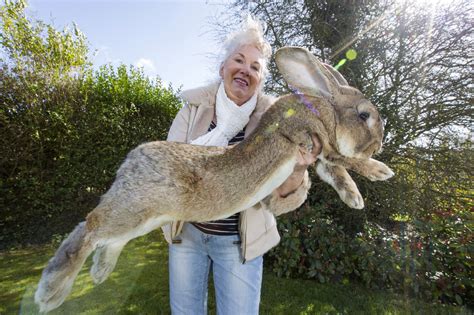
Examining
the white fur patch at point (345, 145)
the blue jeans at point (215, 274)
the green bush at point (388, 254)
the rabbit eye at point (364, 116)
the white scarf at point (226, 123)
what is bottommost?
the green bush at point (388, 254)

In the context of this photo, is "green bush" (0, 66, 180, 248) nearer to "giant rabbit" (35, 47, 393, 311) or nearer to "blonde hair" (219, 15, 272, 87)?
"blonde hair" (219, 15, 272, 87)

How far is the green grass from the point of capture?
3.92 meters

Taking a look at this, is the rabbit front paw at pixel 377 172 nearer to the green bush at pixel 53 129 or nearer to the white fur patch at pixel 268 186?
the white fur patch at pixel 268 186

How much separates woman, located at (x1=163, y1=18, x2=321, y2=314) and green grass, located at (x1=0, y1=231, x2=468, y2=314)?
2.07 m

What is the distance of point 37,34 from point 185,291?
675 cm

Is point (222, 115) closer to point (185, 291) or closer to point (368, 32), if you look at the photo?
point (185, 291)

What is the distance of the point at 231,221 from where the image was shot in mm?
2150

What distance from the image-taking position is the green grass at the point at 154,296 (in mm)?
3924

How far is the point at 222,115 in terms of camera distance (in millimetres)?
2164

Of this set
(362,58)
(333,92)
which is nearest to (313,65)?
(333,92)

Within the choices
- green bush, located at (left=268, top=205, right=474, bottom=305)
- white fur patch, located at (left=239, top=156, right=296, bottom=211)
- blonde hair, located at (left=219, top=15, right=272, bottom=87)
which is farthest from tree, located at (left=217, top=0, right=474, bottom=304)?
white fur patch, located at (left=239, top=156, right=296, bottom=211)

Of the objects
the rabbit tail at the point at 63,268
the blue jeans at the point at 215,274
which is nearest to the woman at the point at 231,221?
the blue jeans at the point at 215,274

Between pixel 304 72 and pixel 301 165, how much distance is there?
593mm

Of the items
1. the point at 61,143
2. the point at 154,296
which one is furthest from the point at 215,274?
the point at 61,143
